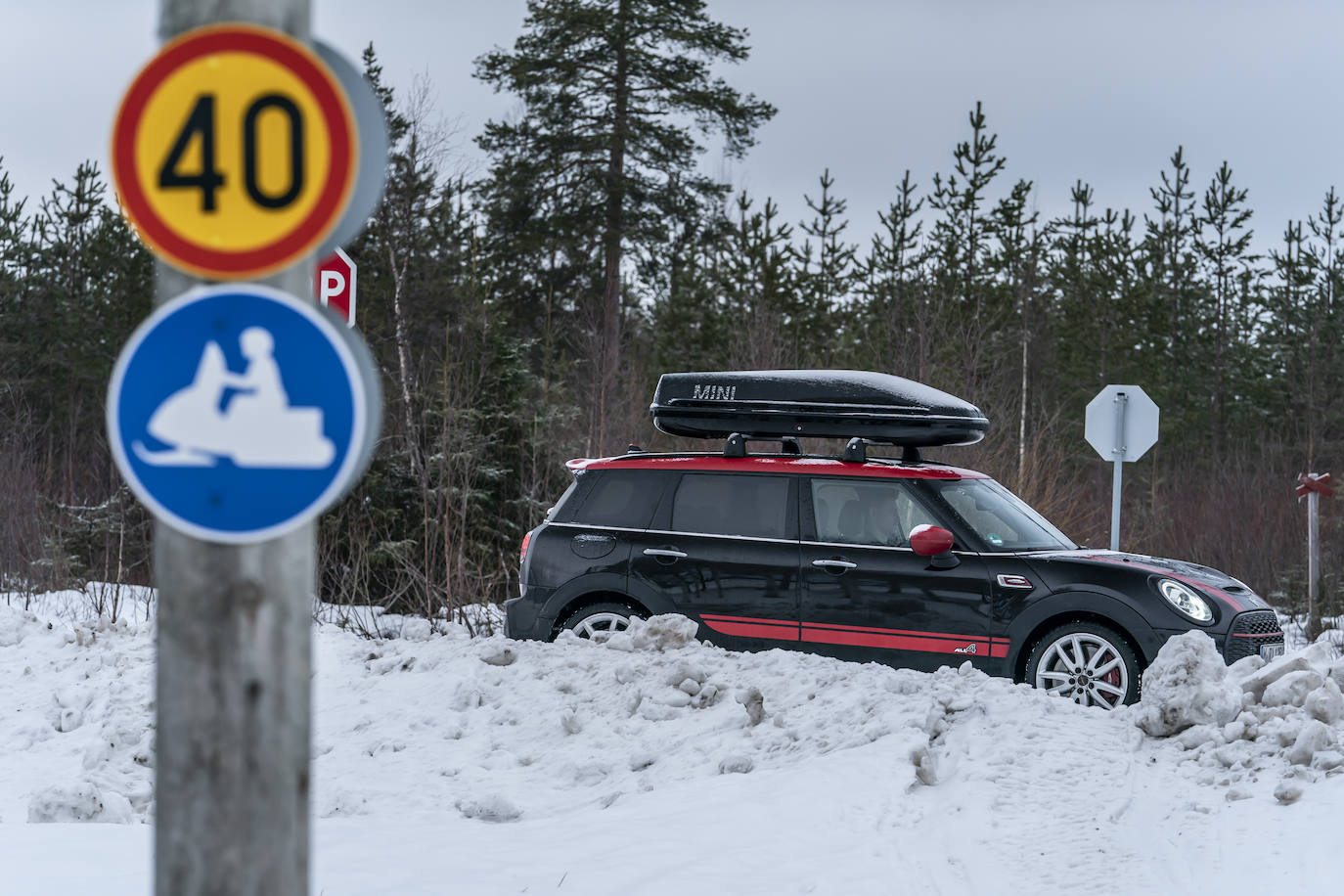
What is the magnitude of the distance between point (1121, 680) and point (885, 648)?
58.4 inches

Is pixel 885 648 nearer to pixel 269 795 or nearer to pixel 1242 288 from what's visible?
pixel 269 795

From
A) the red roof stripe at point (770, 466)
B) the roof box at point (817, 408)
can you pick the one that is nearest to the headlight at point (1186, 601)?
the red roof stripe at point (770, 466)

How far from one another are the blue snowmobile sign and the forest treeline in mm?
9392

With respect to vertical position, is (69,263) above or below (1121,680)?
above

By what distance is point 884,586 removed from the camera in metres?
8.91

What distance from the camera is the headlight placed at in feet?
27.3

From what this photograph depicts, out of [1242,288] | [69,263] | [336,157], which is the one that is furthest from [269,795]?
[1242,288]

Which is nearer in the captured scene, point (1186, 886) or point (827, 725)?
point (1186, 886)

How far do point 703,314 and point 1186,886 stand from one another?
95.0 feet

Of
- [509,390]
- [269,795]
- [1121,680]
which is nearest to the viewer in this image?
[269,795]

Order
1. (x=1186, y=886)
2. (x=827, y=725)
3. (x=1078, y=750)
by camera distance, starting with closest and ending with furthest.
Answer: (x=1186, y=886), (x=1078, y=750), (x=827, y=725)

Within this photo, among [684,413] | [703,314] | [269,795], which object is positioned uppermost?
[703,314]

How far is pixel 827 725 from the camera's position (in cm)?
767

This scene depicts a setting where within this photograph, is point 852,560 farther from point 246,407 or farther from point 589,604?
point 246,407
